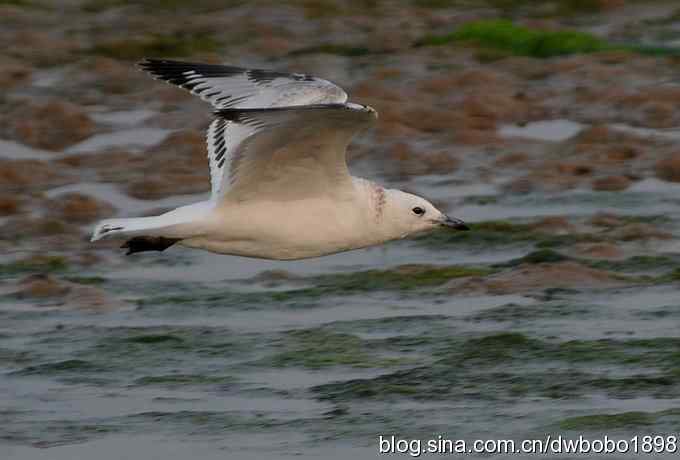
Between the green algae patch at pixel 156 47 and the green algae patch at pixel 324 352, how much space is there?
7.21 meters

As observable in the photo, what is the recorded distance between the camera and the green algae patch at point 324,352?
1059 cm

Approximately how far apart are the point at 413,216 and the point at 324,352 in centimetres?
105

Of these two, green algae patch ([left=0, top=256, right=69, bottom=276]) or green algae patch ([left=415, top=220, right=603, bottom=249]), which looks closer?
green algae patch ([left=0, top=256, right=69, bottom=276])

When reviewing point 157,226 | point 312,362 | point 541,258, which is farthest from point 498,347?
point 157,226

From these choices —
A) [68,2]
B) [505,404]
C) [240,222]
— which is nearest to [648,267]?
[505,404]

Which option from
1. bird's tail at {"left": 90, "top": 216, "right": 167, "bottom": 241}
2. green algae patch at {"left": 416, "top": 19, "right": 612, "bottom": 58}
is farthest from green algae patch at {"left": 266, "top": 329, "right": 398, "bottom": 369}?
green algae patch at {"left": 416, "top": 19, "right": 612, "bottom": 58}

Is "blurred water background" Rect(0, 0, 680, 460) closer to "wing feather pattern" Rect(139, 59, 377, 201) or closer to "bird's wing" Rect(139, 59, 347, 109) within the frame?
"wing feather pattern" Rect(139, 59, 377, 201)

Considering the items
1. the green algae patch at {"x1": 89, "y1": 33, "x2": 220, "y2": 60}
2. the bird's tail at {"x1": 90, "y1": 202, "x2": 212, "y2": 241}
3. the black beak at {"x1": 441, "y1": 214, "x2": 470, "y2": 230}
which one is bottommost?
the green algae patch at {"x1": 89, "y1": 33, "x2": 220, "y2": 60}

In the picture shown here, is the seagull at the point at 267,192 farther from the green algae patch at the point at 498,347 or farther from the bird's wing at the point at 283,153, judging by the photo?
the green algae patch at the point at 498,347

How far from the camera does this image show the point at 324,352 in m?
10.8

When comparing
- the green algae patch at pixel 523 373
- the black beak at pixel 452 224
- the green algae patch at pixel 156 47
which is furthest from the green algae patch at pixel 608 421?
the green algae patch at pixel 156 47

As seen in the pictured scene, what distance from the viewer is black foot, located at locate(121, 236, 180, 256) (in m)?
9.65

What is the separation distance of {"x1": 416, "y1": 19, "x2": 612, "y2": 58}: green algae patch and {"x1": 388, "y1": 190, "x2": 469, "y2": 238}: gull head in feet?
23.7

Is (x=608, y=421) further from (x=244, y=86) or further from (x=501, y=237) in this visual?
(x=501, y=237)
